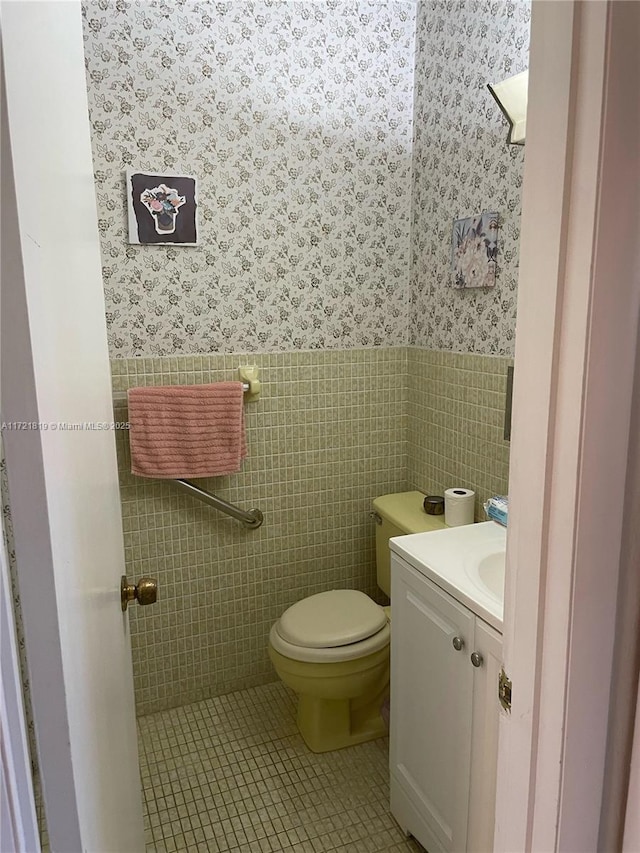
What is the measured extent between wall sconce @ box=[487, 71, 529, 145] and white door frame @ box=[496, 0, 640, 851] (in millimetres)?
992

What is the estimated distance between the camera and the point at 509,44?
1.77 meters

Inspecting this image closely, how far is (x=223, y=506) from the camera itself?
7.29 ft

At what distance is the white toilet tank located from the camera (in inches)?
84.4

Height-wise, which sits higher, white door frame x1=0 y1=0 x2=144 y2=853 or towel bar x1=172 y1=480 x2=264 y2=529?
→ white door frame x1=0 y1=0 x2=144 y2=853

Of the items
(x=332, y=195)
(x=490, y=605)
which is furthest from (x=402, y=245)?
(x=490, y=605)

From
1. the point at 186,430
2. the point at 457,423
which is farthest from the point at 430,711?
the point at 186,430

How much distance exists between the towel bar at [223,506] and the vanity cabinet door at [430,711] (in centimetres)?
72

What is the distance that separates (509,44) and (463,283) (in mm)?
671

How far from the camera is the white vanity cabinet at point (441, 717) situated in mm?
1367

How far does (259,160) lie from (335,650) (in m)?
1.61

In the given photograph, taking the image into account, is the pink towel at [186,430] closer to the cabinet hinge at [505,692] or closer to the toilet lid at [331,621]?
the toilet lid at [331,621]

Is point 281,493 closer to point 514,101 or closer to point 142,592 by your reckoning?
point 142,592

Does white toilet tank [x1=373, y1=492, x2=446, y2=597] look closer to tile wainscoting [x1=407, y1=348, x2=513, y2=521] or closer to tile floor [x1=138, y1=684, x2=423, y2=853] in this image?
tile wainscoting [x1=407, y1=348, x2=513, y2=521]

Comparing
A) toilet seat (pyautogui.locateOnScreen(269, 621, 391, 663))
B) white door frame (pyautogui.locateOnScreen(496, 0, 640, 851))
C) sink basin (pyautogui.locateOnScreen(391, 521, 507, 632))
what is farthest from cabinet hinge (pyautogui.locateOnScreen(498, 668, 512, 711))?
toilet seat (pyautogui.locateOnScreen(269, 621, 391, 663))
